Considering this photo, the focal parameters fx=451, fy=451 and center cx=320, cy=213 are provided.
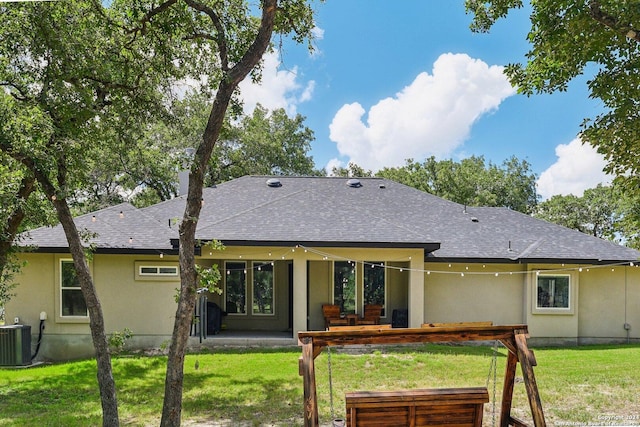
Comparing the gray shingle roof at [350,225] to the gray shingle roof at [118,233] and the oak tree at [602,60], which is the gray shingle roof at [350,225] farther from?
the oak tree at [602,60]

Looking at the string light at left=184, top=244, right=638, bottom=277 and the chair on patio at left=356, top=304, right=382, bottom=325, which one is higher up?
the string light at left=184, top=244, right=638, bottom=277

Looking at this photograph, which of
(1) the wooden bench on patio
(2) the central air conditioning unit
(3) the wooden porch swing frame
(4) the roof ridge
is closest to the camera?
(3) the wooden porch swing frame

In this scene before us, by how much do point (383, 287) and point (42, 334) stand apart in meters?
9.48

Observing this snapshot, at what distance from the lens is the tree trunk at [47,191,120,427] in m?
6.10

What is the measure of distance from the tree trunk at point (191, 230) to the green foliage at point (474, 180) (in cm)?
2480

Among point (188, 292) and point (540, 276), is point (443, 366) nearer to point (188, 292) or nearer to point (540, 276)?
point (540, 276)

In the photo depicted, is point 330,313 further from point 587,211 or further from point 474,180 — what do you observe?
point 587,211

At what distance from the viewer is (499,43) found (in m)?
11.8

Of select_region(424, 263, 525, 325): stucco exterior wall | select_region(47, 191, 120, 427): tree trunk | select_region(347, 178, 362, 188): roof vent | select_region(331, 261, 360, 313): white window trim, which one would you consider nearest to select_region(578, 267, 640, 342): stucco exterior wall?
select_region(424, 263, 525, 325): stucco exterior wall

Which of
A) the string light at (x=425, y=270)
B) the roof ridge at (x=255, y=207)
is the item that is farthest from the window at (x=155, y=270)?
the roof ridge at (x=255, y=207)

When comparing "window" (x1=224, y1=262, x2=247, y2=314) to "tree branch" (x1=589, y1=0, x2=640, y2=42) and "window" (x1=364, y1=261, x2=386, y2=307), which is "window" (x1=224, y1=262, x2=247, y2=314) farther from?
"tree branch" (x1=589, y1=0, x2=640, y2=42)

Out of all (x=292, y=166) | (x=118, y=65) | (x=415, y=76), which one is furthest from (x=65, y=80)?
(x=292, y=166)

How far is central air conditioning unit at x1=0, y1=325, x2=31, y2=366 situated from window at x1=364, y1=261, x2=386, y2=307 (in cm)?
909

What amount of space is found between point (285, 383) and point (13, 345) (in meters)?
7.06
